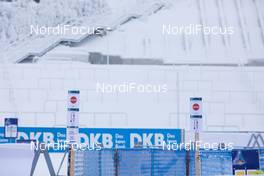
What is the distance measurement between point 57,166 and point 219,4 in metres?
3.21

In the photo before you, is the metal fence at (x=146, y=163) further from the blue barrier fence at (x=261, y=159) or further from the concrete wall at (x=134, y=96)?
the concrete wall at (x=134, y=96)

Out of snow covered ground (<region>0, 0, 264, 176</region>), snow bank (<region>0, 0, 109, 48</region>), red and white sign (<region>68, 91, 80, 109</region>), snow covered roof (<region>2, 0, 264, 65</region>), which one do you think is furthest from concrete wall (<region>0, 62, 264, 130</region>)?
red and white sign (<region>68, 91, 80, 109</region>)

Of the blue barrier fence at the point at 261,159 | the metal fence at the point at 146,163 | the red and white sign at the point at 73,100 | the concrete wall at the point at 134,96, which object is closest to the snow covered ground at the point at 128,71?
the concrete wall at the point at 134,96

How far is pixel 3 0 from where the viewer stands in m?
7.77

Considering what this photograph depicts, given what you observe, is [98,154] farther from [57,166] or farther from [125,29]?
[125,29]

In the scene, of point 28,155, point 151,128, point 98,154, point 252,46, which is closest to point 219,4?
point 252,46

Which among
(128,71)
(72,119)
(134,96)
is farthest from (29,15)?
(72,119)

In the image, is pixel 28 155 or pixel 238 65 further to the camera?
pixel 238 65

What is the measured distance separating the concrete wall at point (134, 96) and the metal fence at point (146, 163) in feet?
1.96

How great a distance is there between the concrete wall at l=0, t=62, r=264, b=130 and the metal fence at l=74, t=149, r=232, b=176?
60cm

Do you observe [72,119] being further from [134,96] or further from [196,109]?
[134,96]

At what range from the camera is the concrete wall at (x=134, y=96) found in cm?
755

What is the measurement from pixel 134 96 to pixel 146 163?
1046mm

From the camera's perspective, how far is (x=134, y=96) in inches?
301
